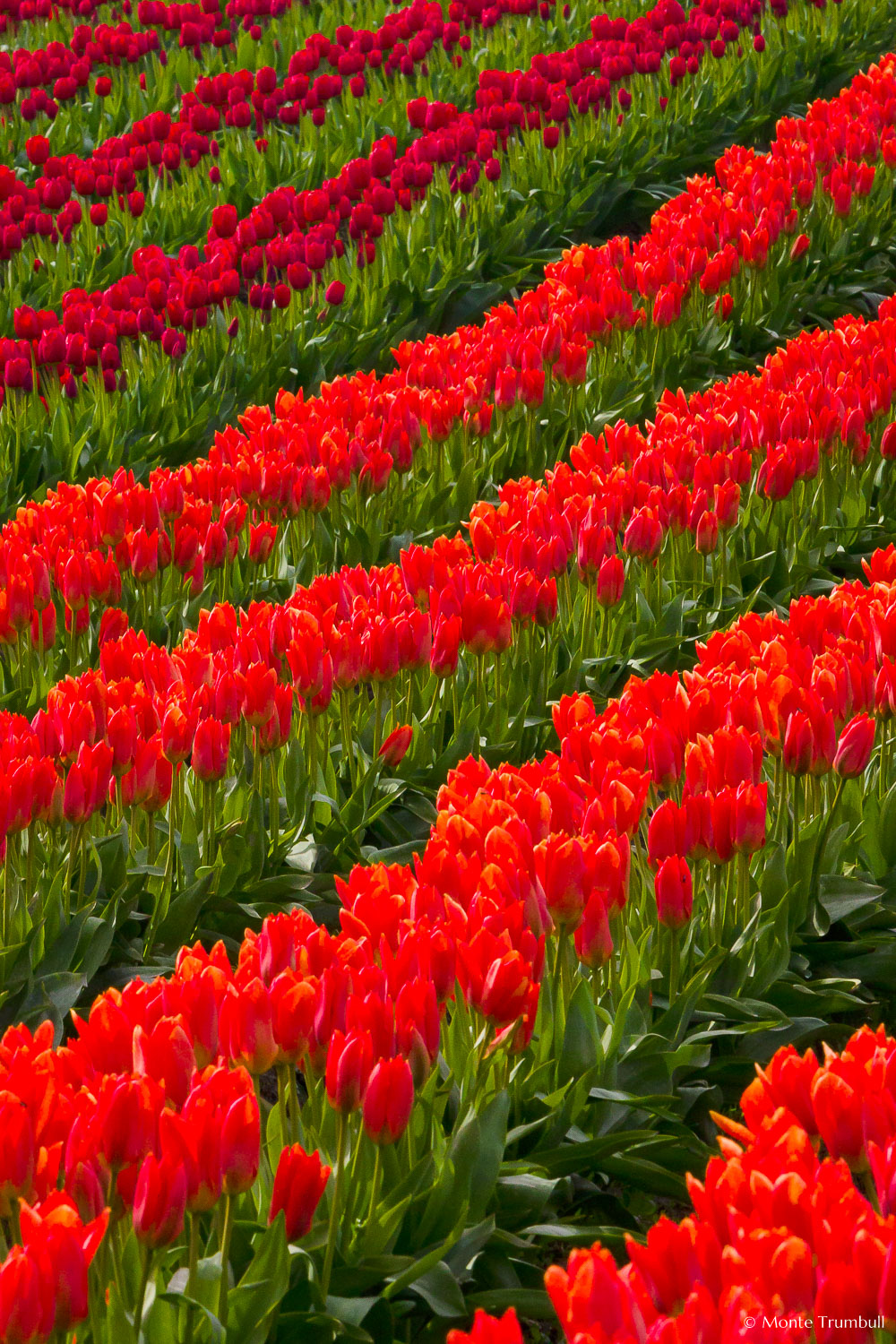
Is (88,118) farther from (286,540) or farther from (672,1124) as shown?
(672,1124)

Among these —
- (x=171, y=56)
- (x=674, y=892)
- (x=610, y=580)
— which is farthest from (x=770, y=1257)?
(x=171, y=56)

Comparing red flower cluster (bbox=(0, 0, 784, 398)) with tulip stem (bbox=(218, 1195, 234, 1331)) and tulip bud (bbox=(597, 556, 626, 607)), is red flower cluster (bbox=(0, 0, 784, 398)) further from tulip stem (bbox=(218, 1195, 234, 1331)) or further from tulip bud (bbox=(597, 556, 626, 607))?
tulip stem (bbox=(218, 1195, 234, 1331))

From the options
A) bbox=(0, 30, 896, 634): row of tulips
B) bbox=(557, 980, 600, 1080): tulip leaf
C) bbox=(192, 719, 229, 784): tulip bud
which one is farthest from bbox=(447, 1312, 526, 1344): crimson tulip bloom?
bbox=(0, 30, 896, 634): row of tulips

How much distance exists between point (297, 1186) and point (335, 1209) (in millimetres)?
124

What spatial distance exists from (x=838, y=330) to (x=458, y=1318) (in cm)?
466

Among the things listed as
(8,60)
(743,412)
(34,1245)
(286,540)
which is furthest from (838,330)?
(8,60)

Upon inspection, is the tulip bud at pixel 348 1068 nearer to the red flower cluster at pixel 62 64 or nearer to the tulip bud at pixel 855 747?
the tulip bud at pixel 855 747

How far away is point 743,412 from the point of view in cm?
493

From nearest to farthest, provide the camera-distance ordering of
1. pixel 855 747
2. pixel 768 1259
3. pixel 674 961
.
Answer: pixel 768 1259 < pixel 674 961 < pixel 855 747

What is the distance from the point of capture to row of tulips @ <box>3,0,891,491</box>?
6.31 meters

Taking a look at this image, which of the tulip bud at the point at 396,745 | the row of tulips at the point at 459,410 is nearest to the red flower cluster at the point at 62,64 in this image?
the row of tulips at the point at 459,410

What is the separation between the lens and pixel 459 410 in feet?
17.9

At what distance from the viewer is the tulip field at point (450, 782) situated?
68.9 inches

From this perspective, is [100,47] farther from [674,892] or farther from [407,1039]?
[407,1039]
